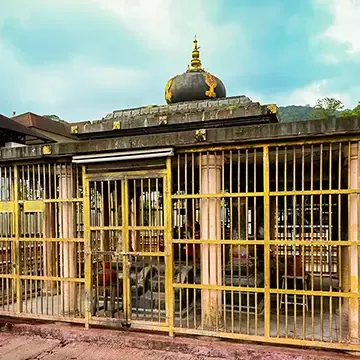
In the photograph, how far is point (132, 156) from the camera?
17.0 ft

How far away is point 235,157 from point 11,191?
12.5 feet

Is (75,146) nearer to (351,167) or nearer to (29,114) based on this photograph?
(351,167)

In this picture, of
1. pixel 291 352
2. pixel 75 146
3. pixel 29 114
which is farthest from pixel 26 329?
pixel 29 114

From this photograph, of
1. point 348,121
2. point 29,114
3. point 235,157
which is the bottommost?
point 235,157

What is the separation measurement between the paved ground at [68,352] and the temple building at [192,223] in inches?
15.2

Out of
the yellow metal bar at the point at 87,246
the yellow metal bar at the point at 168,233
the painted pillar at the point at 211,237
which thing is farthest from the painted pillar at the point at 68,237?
the painted pillar at the point at 211,237

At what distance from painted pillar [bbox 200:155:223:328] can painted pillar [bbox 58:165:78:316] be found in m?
2.15

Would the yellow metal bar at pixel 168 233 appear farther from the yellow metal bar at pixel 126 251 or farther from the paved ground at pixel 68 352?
the paved ground at pixel 68 352

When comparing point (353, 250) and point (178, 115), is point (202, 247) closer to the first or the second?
point (353, 250)

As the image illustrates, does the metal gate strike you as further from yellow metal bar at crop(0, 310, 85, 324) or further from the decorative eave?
the decorative eave

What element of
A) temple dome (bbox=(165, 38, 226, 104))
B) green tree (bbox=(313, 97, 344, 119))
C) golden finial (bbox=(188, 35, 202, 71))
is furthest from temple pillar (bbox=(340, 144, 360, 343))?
green tree (bbox=(313, 97, 344, 119))

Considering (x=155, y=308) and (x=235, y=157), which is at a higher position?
(x=235, y=157)

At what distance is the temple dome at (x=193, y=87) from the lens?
7.66 metres

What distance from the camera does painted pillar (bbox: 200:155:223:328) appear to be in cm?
494
